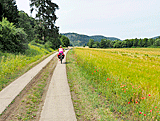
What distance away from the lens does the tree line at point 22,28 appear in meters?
14.1

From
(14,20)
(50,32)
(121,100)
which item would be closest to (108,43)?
(50,32)

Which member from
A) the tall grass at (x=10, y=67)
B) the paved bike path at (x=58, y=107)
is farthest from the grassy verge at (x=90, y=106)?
the tall grass at (x=10, y=67)

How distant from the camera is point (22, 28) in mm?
16469

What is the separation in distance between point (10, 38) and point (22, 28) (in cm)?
314

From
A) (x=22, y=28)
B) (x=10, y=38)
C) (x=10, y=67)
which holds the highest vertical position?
(x=22, y=28)

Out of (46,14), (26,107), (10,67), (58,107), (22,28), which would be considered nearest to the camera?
(58,107)

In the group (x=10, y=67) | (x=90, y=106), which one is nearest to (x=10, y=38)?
(x=10, y=67)

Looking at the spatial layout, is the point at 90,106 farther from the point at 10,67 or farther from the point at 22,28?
the point at 22,28

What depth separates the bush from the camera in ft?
45.0

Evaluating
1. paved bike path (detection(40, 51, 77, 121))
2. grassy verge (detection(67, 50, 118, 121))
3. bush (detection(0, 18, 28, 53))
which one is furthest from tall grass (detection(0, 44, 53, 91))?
grassy verge (detection(67, 50, 118, 121))

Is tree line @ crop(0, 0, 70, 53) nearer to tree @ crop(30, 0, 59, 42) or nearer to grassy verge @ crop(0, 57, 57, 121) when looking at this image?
tree @ crop(30, 0, 59, 42)

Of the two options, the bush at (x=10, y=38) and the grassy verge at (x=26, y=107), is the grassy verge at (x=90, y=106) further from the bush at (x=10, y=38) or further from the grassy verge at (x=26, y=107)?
the bush at (x=10, y=38)

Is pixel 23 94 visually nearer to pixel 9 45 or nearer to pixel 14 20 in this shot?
pixel 9 45

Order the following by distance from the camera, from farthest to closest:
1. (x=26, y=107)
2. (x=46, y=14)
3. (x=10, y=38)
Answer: (x=46, y=14) → (x=10, y=38) → (x=26, y=107)
